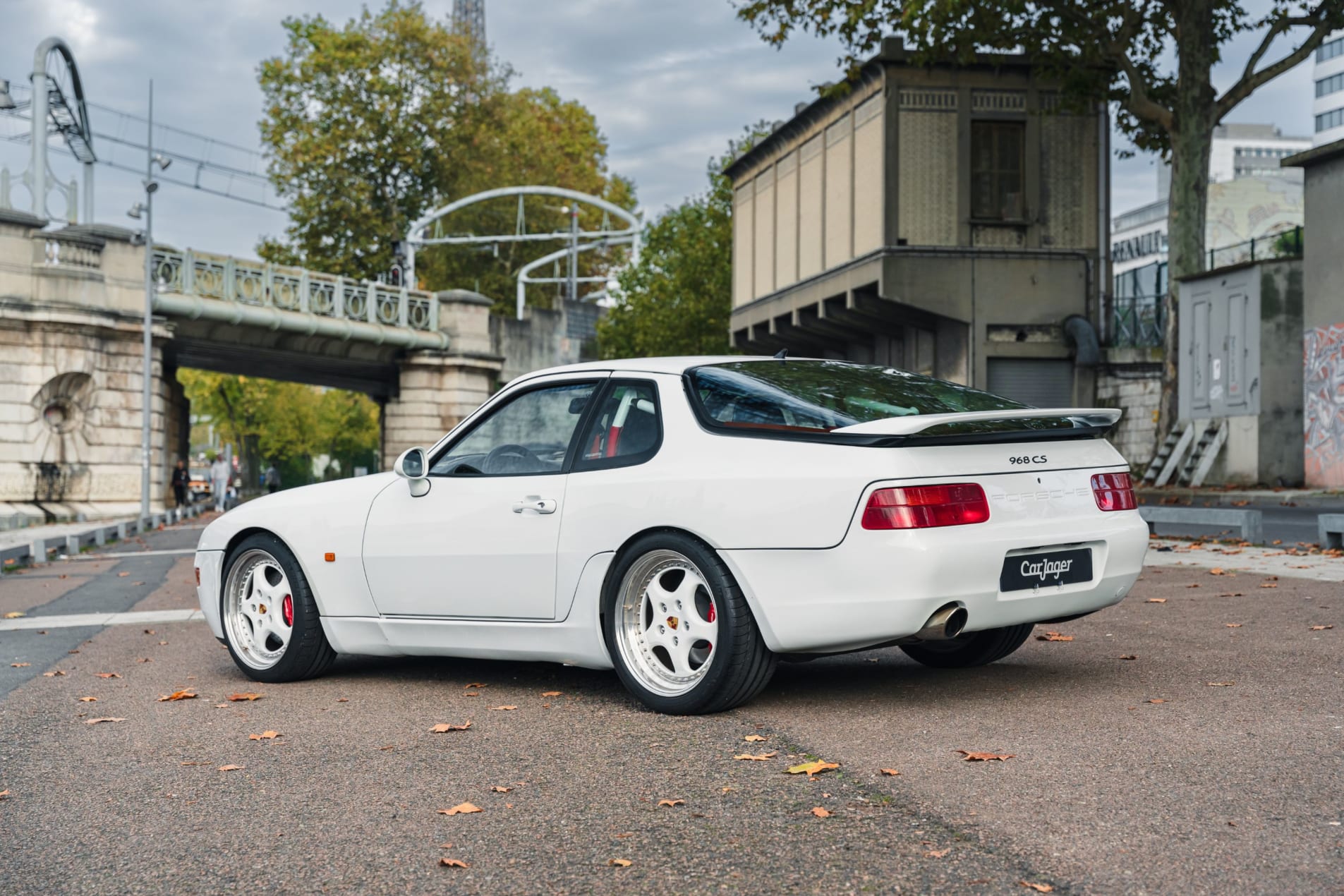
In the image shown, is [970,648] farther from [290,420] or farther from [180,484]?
[290,420]

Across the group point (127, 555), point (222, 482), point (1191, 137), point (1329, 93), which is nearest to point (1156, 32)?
point (1191, 137)

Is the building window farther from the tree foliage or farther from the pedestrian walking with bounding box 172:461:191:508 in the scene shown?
the tree foliage

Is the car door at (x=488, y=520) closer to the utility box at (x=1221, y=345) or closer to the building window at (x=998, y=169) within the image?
the utility box at (x=1221, y=345)

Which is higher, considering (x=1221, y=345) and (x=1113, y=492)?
(x=1221, y=345)

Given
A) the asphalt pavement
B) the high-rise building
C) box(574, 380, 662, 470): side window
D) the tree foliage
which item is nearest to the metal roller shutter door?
the asphalt pavement

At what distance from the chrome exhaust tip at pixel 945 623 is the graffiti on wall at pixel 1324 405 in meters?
20.6

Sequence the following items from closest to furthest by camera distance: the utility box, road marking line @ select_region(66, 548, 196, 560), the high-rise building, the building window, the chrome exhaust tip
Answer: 1. the chrome exhaust tip
2. road marking line @ select_region(66, 548, 196, 560)
3. the utility box
4. the building window
5. the high-rise building

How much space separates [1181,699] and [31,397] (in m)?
31.9

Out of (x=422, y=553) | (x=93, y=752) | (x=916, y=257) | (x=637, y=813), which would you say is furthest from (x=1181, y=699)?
(x=916, y=257)

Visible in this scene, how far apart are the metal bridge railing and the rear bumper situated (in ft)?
110

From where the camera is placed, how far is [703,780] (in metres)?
4.57

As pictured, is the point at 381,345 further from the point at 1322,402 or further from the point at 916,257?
the point at 1322,402

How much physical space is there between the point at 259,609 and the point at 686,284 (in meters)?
43.1

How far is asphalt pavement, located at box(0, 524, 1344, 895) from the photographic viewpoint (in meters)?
3.66
